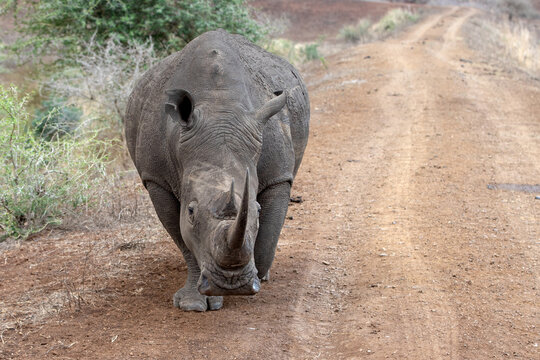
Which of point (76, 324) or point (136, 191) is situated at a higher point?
point (76, 324)

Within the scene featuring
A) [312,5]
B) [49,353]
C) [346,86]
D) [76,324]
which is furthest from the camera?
[312,5]

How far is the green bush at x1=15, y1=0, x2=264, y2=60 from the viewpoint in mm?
13961

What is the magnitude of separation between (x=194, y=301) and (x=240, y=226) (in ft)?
6.17

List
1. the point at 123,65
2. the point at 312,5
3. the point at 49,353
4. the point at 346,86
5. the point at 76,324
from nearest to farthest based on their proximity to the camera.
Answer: the point at 49,353 → the point at 76,324 → the point at 123,65 → the point at 346,86 → the point at 312,5

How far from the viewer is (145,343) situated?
5.04 m

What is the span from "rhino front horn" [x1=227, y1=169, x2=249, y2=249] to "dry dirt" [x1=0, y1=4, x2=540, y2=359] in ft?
3.45

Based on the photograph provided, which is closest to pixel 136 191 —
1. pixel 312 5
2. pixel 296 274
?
pixel 296 274

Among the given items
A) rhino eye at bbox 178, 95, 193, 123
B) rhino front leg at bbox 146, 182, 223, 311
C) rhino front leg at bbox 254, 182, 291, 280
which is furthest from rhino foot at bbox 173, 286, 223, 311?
rhino eye at bbox 178, 95, 193, 123

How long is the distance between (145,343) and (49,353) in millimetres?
657

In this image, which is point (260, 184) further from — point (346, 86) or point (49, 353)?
point (346, 86)

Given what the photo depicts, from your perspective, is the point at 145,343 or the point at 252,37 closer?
the point at 145,343

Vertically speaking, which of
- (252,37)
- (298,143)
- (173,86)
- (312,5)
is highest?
(173,86)

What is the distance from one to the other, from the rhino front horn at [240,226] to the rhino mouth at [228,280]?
284 mm


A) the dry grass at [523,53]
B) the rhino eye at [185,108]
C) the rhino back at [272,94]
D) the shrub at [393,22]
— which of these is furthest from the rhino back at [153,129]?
the shrub at [393,22]
